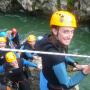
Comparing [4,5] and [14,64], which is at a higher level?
[14,64]

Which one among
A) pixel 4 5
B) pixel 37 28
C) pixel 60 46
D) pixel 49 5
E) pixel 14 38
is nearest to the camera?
pixel 60 46

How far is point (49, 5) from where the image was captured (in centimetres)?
1568

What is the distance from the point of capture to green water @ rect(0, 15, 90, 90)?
39.0ft

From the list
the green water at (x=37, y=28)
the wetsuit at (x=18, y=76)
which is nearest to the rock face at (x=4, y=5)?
the green water at (x=37, y=28)

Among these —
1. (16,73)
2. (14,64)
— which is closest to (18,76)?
(16,73)

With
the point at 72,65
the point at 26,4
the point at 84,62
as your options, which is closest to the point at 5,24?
the point at 26,4

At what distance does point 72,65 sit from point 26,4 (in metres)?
12.3

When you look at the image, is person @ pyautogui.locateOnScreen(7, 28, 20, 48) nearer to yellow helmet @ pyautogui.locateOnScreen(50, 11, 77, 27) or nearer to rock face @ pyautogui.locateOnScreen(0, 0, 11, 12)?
yellow helmet @ pyautogui.locateOnScreen(50, 11, 77, 27)

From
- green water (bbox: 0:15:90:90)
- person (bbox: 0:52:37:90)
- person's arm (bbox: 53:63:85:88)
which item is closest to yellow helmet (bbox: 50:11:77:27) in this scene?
person's arm (bbox: 53:63:85:88)

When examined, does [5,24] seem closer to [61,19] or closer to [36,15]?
[36,15]

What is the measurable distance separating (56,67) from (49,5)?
505 inches

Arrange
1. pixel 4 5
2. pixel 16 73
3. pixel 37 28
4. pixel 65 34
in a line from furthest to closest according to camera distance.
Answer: pixel 4 5, pixel 37 28, pixel 16 73, pixel 65 34

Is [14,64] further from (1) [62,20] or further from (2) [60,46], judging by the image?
(1) [62,20]

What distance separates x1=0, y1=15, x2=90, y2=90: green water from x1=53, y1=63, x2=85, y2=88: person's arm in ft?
22.2
